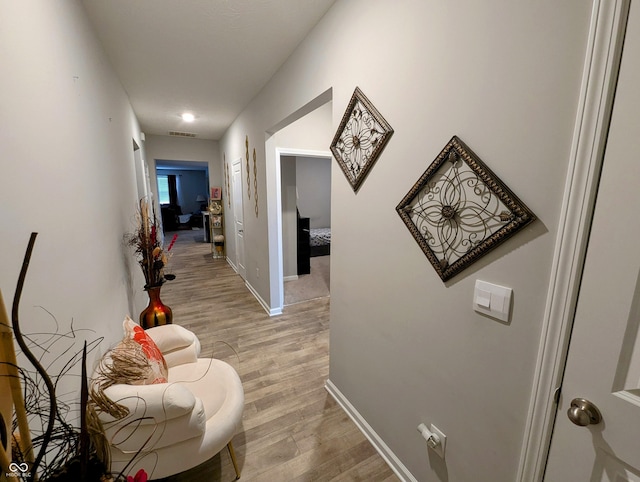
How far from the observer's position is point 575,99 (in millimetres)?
711

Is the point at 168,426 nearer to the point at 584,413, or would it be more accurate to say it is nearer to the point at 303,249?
the point at 584,413

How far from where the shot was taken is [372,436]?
Result: 5.27ft

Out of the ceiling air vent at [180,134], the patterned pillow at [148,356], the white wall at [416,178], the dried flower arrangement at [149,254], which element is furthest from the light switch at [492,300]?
the ceiling air vent at [180,134]

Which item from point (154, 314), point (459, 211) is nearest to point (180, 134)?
point (154, 314)

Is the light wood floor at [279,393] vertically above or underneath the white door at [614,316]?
underneath

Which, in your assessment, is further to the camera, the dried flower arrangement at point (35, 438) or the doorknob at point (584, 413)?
the doorknob at point (584, 413)

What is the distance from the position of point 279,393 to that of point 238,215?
3.26 meters

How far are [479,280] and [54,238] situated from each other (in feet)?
5.52

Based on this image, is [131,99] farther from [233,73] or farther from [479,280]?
[479,280]

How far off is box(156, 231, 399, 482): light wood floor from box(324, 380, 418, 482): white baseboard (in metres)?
0.03

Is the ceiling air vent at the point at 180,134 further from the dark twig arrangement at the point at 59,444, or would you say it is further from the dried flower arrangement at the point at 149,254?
the dark twig arrangement at the point at 59,444

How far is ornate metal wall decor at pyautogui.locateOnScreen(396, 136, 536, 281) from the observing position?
2.89 feet

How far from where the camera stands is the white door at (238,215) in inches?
170

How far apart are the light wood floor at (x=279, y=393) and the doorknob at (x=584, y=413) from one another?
108 cm
